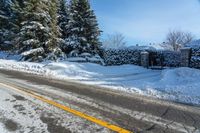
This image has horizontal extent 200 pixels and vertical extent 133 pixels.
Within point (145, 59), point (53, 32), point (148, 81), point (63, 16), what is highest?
point (63, 16)

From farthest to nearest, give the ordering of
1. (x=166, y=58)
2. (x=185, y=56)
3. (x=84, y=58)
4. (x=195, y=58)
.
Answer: (x=84, y=58)
(x=166, y=58)
(x=185, y=56)
(x=195, y=58)

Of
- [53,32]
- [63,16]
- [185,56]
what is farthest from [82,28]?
[185,56]

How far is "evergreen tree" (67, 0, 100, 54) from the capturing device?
20.8 meters

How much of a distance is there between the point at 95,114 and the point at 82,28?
1679 cm

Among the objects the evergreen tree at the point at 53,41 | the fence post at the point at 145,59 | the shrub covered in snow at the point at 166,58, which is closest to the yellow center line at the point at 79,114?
the fence post at the point at 145,59

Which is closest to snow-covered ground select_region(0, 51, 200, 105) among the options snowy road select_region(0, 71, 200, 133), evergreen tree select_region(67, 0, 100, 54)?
snowy road select_region(0, 71, 200, 133)

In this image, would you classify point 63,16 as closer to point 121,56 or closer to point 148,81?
point 121,56

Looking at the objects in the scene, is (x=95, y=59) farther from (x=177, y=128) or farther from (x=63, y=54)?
(x=177, y=128)

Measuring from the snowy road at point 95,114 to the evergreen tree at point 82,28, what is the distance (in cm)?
1458

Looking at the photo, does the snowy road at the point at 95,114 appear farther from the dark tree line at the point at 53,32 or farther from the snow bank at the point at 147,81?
the dark tree line at the point at 53,32

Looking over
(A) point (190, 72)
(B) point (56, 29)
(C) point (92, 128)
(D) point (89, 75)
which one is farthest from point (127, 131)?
(B) point (56, 29)

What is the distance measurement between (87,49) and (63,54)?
2.52 m

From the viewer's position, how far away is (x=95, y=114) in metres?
4.79

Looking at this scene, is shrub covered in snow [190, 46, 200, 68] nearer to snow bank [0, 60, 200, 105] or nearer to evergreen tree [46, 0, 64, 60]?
snow bank [0, 60, 200, 105]
